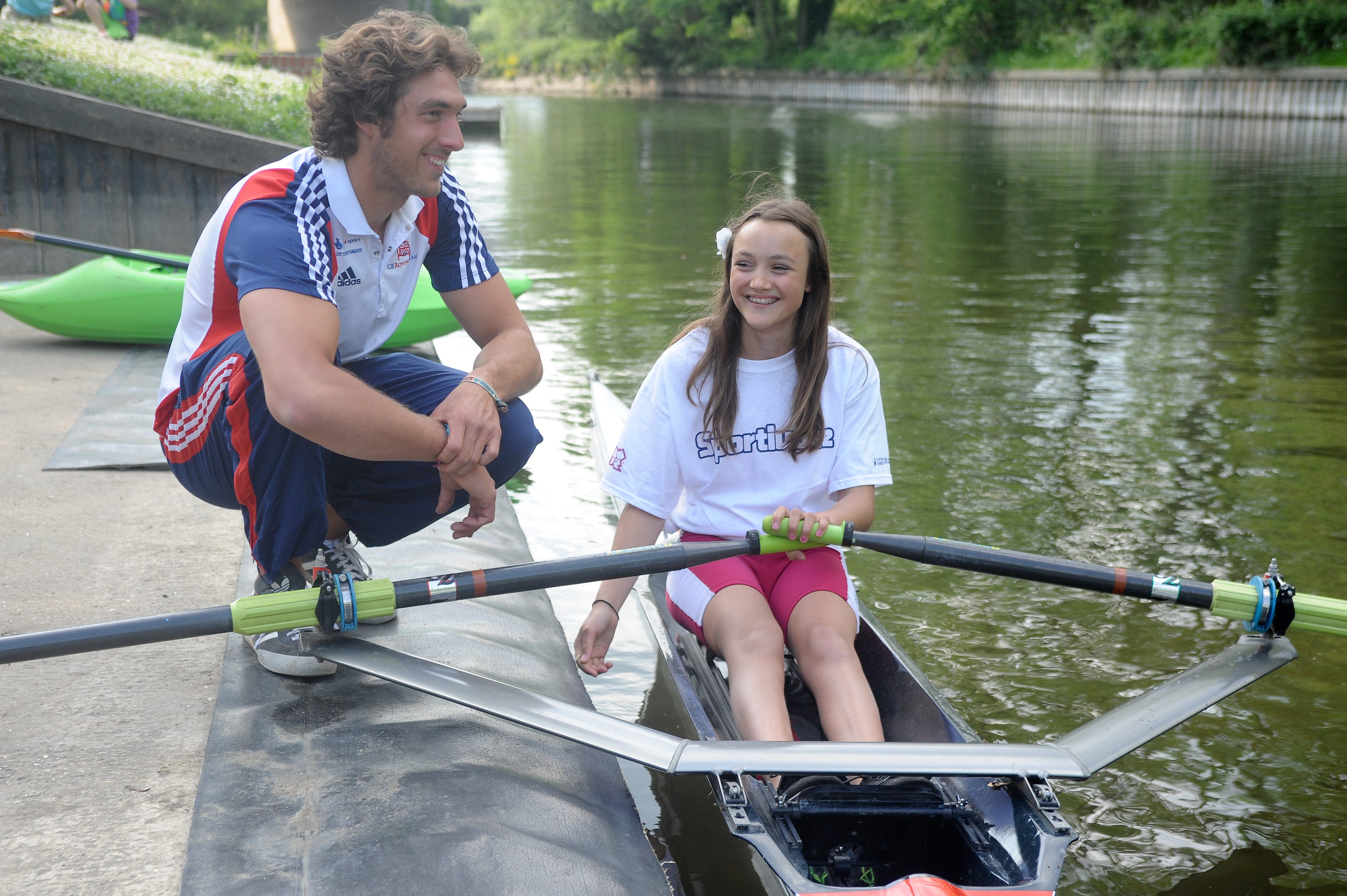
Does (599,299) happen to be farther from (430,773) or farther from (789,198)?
(430,773)

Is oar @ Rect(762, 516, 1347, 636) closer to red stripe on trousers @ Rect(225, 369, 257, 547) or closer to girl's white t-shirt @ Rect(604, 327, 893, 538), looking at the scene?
girl's white t-shirt @ Rect(604, 327, 893, 538)

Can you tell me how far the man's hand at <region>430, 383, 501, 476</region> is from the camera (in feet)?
8.36

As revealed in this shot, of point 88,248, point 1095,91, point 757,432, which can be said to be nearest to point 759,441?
point 757,432

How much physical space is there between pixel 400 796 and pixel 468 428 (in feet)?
2.55

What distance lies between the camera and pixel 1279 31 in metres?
27.7

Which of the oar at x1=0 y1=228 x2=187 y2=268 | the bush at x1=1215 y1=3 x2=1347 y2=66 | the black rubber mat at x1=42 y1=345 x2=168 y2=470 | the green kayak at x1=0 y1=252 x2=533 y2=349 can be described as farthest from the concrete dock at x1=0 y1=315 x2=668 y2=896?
the bush at x1=1215 y1=3 x2=1347 y2=66

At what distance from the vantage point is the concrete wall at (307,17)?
28656 millimetres

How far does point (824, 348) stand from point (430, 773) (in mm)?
1414

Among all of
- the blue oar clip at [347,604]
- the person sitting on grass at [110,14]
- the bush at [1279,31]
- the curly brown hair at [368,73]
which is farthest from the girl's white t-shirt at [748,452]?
the bush at [1279,31]

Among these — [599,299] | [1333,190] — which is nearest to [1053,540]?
[599,299]

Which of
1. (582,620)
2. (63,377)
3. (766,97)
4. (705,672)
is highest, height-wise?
(766,97)

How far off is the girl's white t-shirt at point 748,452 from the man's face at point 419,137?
80 cm

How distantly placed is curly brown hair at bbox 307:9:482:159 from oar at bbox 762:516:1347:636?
1324 millimetres

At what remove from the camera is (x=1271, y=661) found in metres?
2.70
